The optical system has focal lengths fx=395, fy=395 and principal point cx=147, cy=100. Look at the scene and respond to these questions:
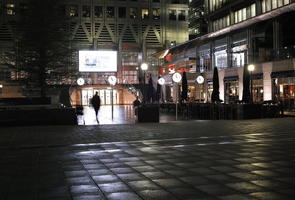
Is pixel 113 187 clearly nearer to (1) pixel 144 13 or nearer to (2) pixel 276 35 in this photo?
(2) pixel 276 35

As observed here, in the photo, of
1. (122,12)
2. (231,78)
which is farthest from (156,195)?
(122,12)

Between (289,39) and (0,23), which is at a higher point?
(0,23)

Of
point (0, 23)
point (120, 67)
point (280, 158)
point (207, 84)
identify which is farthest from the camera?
point (120, 67)

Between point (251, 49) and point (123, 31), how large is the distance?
31.1 meters

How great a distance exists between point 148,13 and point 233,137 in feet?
197

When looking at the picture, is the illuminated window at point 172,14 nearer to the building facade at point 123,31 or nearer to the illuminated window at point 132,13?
the building facade at point 123,31

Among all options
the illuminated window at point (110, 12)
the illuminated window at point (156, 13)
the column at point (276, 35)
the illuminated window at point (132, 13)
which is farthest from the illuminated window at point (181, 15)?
the column at point (276, 35)

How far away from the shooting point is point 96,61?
121ft

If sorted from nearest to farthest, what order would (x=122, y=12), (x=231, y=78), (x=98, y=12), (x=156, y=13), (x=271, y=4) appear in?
(x=271, y=4) → (x=231, y=78) → (x=98, y=12) → (x=122, y=12) → (x=156, y=13)

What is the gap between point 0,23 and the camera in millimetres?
60969

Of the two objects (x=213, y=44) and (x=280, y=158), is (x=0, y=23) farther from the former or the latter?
(x=280, y=158)

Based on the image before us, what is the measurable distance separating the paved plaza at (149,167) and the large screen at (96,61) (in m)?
23.0

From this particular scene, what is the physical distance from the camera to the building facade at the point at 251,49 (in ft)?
112

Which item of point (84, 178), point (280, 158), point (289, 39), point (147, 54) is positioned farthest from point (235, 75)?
point (84, 178)
